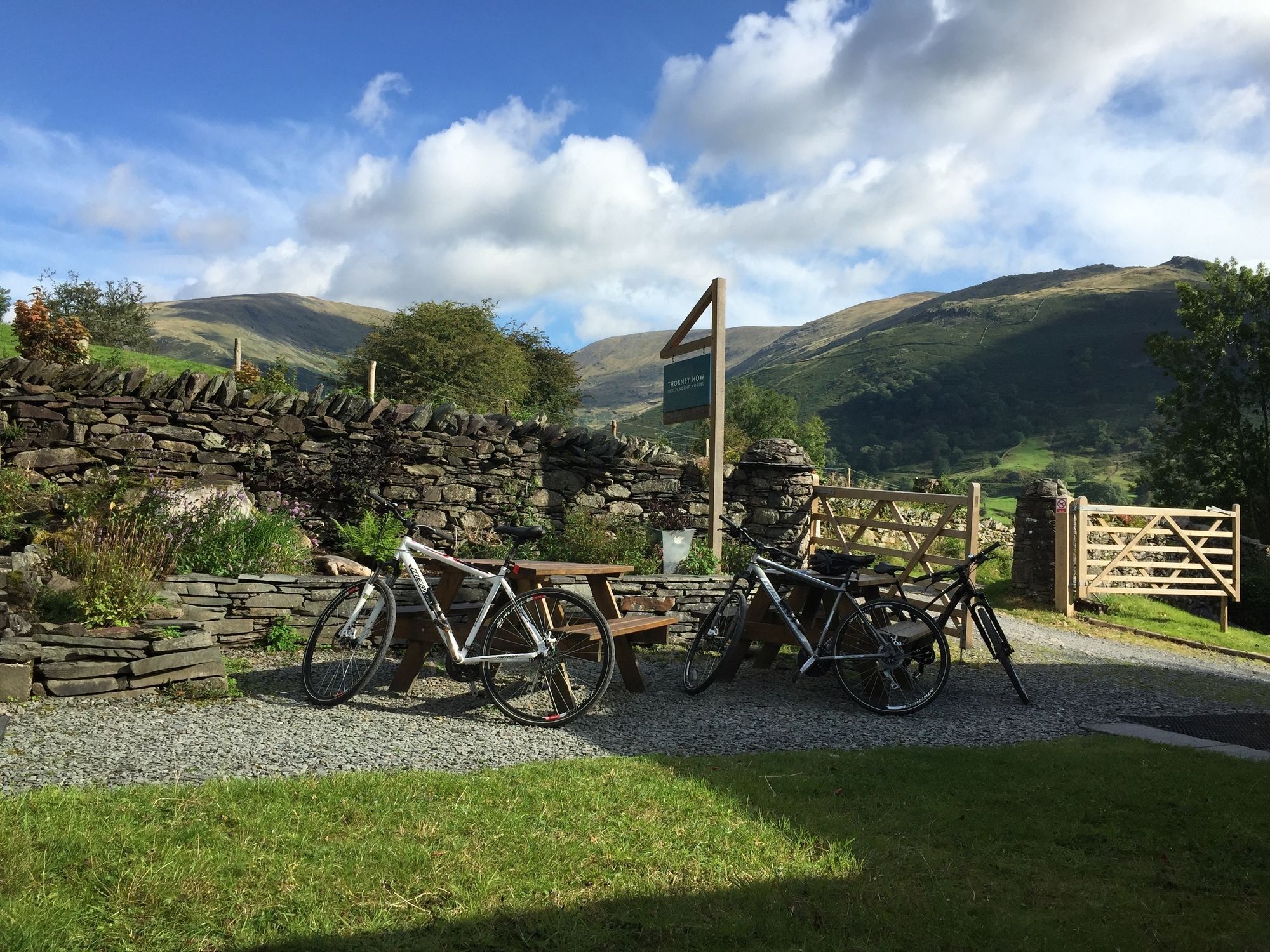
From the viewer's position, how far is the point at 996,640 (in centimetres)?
716

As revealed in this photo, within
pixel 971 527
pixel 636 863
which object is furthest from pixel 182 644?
pixel 971 527

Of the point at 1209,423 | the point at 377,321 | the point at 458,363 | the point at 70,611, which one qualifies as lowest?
the point at 70,611

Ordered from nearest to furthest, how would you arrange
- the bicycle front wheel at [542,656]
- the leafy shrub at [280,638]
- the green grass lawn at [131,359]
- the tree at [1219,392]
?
the bicycle front wheel at [542,656] < the leafy shrub at [280,638] < the green grass lawn at [131,359] < the tree at [1219,392]

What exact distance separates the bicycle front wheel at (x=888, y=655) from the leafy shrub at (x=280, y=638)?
426cm

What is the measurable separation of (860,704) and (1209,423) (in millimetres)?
23829

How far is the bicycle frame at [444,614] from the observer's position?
558 cm

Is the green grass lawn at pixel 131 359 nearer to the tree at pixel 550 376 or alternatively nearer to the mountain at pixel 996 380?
the tree at pixel 550 376

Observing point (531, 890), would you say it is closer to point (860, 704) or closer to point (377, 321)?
point (860, 704)

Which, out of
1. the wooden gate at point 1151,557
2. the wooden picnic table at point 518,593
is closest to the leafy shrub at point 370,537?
the wooden picnic table at point 518,593

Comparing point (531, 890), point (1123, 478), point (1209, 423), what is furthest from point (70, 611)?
point (1123, 478)

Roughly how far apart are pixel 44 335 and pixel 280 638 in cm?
1044

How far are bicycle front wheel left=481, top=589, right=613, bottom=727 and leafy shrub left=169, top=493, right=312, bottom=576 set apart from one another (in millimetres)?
2683

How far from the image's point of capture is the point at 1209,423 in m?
25.0

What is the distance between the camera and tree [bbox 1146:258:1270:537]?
24.5m
